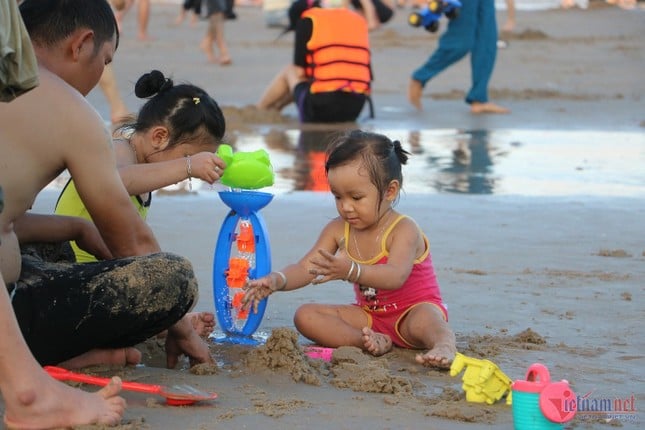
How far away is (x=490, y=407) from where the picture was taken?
3.44 meters

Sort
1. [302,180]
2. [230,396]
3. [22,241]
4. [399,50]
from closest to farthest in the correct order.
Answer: [230,396], [22,241], [302,180], [399,50]

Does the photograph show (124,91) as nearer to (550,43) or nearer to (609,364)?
(550,43)

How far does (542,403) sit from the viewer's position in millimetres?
3012

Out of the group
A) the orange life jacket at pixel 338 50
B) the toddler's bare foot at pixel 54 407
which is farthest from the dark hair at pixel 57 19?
the orange life jacket at pixel 338 50

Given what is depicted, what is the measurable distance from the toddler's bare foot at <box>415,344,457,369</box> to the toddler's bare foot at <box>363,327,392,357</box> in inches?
8.9

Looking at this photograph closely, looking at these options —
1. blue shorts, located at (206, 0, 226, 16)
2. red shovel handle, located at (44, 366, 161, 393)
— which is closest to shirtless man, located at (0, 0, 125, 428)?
red shovel handle, located at (44, 366, 161, 393)

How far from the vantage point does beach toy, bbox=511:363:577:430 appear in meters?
3.01

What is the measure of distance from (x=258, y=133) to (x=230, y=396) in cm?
717

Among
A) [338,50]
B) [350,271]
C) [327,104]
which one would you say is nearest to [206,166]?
[350,271]

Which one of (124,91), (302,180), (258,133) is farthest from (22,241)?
(124,91)

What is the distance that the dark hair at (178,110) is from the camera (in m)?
4.37

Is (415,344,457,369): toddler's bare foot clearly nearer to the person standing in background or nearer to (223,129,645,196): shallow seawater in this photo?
(223,129,645,196): shallow seawater

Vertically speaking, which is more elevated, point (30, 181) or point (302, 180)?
point (30, 181)

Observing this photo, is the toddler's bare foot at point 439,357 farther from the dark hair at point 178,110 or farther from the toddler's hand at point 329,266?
the dark hair at point 178,110
